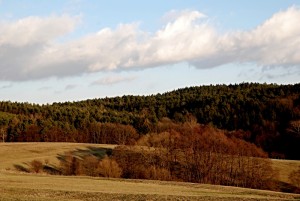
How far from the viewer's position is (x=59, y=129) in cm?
18625

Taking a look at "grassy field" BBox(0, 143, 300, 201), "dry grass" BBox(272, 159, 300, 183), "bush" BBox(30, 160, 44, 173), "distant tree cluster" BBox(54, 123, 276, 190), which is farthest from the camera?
"bush" BBox(30, 160, 44, 173)

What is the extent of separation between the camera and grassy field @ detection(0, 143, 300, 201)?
4100 cm

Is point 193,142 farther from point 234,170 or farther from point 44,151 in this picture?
point 44,151

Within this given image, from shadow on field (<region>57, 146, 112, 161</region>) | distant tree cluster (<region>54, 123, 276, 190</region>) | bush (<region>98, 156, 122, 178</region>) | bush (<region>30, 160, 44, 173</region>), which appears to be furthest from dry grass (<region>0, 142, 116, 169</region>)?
bush (<region>98, 156, 122, 178</region>)

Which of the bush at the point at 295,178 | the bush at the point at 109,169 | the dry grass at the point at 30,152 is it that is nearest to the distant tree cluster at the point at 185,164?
the bush at the point at 109,169

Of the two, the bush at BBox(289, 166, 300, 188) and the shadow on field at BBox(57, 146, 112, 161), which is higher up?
the shadow on field at BBox(57, 146, 112, 161)

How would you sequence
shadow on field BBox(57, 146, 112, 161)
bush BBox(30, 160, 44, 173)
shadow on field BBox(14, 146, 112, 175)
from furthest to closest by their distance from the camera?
shadow on field BBox(57, 146, 112, 161), shadow on field BBox(14, 146, 112, 175), bush BBox(30, 160, 44, 173)

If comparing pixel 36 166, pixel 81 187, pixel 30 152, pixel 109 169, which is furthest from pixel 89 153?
pixel 81 187

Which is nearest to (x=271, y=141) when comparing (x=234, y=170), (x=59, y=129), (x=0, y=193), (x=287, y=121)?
(x=287, y=121)

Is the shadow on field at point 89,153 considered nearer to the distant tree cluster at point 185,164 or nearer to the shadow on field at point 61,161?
the shadow on field at point 61,161

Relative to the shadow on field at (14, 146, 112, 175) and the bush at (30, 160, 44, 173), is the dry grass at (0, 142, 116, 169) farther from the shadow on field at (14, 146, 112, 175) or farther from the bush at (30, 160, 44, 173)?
the bush at (30, 160, 44, 173)

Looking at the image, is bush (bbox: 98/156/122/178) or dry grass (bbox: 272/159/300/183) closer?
bush (bbox: 98/156/122/178)

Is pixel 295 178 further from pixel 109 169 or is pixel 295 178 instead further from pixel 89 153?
pixel 89 153

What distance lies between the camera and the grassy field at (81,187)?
41000 millimetres
